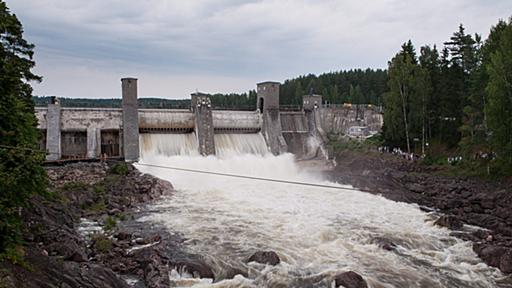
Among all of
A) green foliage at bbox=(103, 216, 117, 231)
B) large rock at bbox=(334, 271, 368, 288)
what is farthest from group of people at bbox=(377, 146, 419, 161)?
green foliage at bbox=(103, 216, 117, 231)

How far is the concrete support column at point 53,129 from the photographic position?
26.5m

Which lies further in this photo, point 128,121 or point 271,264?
point 128,121

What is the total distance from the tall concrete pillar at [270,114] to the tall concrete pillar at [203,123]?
195 inches

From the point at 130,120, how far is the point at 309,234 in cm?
1691

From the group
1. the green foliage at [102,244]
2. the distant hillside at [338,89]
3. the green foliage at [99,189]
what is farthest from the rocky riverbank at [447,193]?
the distant hillside at [338,89]

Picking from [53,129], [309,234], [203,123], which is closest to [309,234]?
[309,234]

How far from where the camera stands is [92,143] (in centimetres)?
2762

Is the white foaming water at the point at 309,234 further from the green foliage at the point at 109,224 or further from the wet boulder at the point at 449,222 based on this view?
the green foliage at the point at 109,224

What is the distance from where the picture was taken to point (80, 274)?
10.1m

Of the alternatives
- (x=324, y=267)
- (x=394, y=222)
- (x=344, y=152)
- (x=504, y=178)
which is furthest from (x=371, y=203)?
(x=344, y=152)

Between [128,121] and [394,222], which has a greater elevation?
[128,121]

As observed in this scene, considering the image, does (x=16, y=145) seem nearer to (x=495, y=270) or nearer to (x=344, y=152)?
(x=495, y=270)

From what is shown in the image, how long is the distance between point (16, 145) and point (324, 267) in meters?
9.36

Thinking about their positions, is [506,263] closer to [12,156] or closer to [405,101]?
[12,156]
